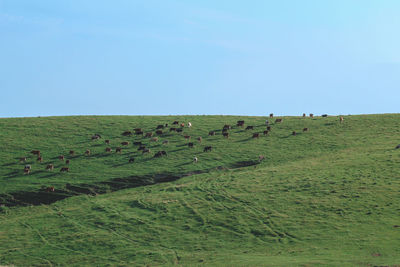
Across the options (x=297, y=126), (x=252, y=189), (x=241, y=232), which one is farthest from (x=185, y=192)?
(x=297, y=126)

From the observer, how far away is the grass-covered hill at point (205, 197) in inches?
1180

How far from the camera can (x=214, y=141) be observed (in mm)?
59219

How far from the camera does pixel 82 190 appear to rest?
45.3 m

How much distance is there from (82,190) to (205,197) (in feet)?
44.7

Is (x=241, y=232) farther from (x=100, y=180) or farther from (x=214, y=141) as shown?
(x=214, y=141)

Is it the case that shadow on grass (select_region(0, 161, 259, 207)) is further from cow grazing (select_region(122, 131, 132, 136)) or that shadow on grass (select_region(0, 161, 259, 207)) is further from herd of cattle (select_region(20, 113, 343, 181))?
cow grazing (select_region(122, 131, 132, 136))

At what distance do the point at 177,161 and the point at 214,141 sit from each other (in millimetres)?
8689

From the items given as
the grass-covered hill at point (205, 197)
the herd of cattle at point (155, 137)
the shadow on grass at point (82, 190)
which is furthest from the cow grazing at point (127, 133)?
the shadow on grass at point (82, 190)

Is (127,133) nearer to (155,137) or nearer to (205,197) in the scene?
(155,137)

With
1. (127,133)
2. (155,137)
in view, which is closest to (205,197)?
(155,137)

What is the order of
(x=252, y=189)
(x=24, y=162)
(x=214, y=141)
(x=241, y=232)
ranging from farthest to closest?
1. (x=214, y=141)
2. (x=24, y=162)
3. (x=252, y=189)
4. (x=241, y=232)

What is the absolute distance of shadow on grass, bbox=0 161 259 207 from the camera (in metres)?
43.1

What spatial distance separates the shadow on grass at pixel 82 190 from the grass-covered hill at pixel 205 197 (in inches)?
4.2

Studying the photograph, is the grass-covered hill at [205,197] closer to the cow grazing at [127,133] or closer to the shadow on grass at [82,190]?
the shadow on grass at [82,190]
